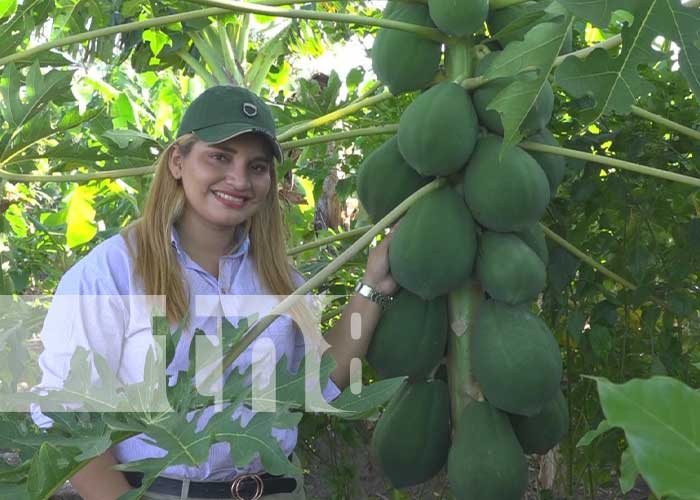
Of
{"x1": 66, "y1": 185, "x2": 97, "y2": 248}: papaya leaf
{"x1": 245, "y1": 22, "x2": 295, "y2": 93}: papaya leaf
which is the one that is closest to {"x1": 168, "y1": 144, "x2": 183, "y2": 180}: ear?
{"x1": 245, "y1": 22, "x2": 295, "y2": 93}: papaya leaf

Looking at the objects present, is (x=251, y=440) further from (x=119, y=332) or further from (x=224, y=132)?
(x=224, y=132)

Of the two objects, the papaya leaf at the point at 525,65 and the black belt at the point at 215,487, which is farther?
the black belt at the point at 215,487

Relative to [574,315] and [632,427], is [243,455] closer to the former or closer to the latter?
[632,427]

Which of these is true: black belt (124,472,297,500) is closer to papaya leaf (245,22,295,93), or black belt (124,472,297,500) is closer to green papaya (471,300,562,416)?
green papaya (471,300,562,416)

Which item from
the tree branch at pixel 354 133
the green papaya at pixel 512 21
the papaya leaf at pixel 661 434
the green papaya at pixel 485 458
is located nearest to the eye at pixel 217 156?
the tree branch at pixel 354 133

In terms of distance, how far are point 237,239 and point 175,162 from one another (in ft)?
0.79

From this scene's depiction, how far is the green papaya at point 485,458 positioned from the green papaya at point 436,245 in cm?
27

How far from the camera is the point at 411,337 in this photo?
2.01 m

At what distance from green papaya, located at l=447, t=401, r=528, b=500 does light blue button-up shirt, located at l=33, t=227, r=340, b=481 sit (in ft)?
1.00

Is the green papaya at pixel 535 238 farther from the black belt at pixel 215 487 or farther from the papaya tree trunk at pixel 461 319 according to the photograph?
the black belt at pixel 215 487

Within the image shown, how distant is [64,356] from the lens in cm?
195

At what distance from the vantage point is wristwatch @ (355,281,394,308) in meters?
2.07

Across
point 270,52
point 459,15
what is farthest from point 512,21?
point 270,52

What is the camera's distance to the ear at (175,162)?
7.30ft
